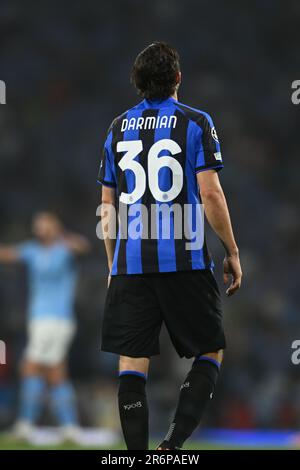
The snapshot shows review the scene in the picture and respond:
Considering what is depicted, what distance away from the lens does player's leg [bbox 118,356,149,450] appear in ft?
12.1

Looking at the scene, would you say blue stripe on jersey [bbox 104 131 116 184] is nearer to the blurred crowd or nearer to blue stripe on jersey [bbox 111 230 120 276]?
blue stripe on jersey [bbox 111 230 120 276]

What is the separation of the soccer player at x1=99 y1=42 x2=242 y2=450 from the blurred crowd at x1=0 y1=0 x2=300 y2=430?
19.5ft

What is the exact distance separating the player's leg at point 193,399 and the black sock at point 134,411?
3.6 inches

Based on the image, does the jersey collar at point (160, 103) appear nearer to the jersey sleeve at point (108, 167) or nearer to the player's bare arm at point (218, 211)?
the jersey sleeve at point (108, 167)

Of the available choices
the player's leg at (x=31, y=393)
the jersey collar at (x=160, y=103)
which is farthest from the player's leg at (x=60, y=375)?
the jersey collar at (x=160, y=103)

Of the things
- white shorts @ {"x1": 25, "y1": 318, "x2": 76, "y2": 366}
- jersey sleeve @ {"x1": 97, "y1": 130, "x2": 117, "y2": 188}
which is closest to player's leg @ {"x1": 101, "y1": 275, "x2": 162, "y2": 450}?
jersey sleeve @ {"x1": 97, "y1": 130, "x2": 117, "y2": 188}

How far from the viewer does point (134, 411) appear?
3.70 m

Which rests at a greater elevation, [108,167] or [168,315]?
[108,167]

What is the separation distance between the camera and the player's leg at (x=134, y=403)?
369cm

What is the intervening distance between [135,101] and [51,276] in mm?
3248

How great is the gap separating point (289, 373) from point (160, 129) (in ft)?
20.9

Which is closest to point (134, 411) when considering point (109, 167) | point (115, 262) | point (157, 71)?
point (115, 262)

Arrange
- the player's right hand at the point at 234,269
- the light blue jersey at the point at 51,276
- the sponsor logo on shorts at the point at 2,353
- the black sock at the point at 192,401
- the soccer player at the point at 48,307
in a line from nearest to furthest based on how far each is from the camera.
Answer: the black sock at the point at 192,401, the player's right hand at the point at 234,269, the soccer player at the point at 48,307, the light blue jersey at the point at 51,276, the sponsor logo on shorts at the point at 2,353

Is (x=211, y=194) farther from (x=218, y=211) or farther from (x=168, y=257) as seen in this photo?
(x=168, y=257)
